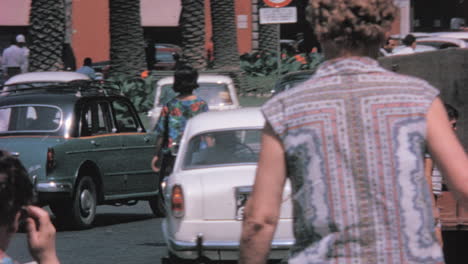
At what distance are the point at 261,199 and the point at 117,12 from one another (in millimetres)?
22395

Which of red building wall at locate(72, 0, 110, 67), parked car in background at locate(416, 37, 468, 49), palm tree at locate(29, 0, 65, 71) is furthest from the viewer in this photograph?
red building wall at locate(72, 0, 110, 67)

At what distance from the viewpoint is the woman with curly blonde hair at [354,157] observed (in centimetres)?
300

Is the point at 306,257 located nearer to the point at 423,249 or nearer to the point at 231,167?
the point at 423,249

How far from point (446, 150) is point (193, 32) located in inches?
996

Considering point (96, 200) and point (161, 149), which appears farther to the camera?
point (96, 200)

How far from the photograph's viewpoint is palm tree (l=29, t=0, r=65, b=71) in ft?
78.9

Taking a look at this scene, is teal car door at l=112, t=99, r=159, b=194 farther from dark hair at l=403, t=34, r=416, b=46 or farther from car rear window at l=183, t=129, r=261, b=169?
dark hair at l=403, t=34, r=416, b=46

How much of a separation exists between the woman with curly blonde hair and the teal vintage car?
339 inches

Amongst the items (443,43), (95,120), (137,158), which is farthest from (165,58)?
(95,120)

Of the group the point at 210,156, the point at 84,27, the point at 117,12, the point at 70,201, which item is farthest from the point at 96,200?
the point at 84,27

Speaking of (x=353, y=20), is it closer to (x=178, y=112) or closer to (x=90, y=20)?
(x=178, y=112)

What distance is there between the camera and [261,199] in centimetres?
314

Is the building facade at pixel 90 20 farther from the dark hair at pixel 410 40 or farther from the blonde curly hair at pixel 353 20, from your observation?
the blonde curly hair at pixel 353 20

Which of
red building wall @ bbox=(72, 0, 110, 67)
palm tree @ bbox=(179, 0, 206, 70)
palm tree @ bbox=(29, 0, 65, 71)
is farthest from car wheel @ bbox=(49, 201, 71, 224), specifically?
red building wall @ bbox=(72, 0, 110, 67)
